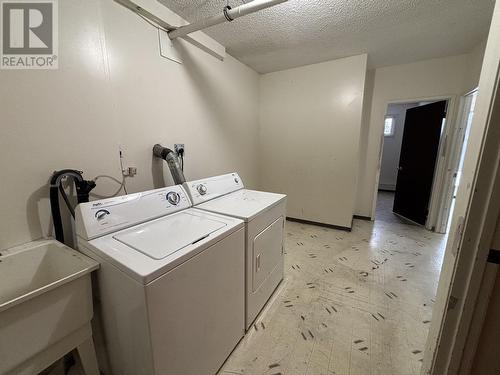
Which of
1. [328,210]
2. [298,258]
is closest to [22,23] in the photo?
[298,258]

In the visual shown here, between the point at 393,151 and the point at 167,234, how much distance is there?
667 cm

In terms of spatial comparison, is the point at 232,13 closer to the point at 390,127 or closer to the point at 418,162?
the point at 418,162

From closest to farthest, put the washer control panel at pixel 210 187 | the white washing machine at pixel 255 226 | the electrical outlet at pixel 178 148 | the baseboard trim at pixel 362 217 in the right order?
the white washing machine at pixel 255 226, the washer control panel at pixel 210 187, the electrical outlet at pixel 178 148, the baseboard trim at pixel 362 217

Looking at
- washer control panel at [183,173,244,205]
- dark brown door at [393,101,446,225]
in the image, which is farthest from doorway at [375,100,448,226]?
washer control panel at [183,173,244,205]

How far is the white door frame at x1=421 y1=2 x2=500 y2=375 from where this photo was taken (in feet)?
2.04

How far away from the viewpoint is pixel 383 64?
309 cm

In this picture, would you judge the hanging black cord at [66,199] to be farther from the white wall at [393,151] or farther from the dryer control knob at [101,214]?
the white wall at [393,151]

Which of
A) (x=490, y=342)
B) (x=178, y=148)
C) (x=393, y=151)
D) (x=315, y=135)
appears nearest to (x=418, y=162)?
(x=315, y=135)

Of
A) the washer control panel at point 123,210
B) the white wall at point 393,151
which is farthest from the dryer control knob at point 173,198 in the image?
the white wall at point 393,151

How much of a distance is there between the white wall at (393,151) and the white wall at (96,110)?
5597mm

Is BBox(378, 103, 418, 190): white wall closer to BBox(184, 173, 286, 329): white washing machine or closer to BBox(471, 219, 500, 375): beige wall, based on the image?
BBox(184, 173, 286, 329): white washing machine

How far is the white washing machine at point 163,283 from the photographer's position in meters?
0.88

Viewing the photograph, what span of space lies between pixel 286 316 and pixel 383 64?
362 centimetres

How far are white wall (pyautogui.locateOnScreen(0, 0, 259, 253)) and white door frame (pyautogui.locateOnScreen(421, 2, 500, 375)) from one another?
1951 mm
